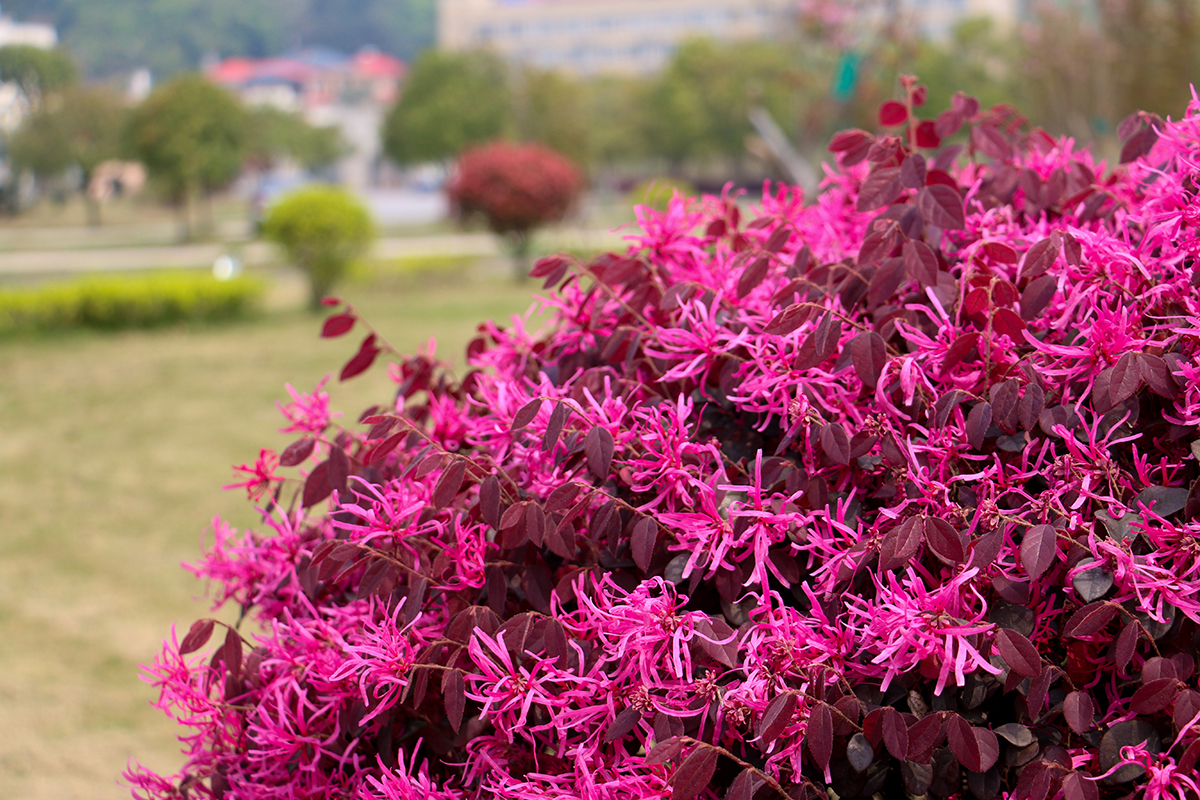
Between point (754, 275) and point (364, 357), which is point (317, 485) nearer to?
point (364, 357)

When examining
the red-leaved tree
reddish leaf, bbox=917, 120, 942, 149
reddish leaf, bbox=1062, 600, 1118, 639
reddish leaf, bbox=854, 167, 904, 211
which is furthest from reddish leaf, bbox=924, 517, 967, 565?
the red-leaved tree

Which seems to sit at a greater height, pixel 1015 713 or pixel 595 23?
pixel 595 23

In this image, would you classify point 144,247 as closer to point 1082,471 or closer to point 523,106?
point 523,106

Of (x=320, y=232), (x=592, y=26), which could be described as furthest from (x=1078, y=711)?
(x=592, y=26)

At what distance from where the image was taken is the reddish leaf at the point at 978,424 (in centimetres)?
97

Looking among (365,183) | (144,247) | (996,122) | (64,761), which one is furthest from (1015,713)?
(365,183)

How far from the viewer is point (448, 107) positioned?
43.2 m

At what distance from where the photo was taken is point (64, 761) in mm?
2885

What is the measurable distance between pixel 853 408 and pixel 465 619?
17.5 inches

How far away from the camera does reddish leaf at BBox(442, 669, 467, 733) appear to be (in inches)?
38.5

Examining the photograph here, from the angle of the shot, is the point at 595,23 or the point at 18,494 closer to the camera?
the point at 18,494

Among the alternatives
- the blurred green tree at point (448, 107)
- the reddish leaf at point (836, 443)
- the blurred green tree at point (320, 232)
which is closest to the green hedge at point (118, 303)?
the blurred green tree at point (320, 232)

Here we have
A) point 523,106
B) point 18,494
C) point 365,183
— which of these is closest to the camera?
point 18,494

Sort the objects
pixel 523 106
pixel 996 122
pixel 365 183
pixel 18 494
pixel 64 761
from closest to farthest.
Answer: pixel 996 122 < pixel 64 761 < pixel 18 494 < pixel 523 106 < pixel 365 183
